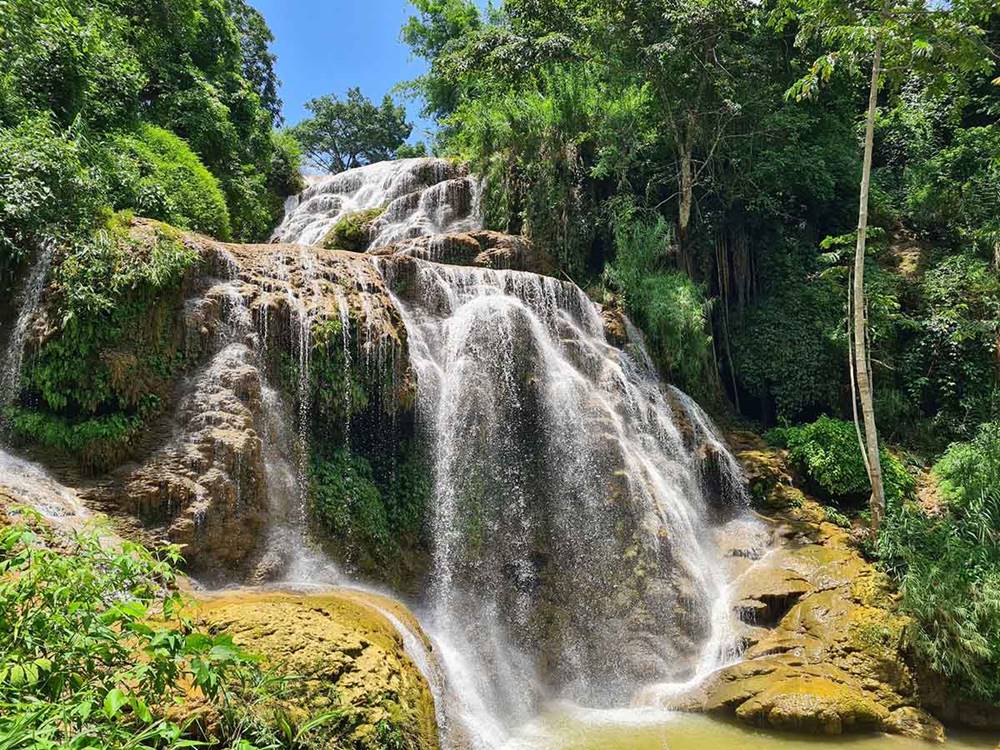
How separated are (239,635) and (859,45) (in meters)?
12.8

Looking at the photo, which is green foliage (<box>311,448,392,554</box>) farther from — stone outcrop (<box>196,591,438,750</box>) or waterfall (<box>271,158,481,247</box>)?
waterfall (<box>271,158,481,247</box>)

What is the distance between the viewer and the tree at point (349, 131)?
38.1 metres

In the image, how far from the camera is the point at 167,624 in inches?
177

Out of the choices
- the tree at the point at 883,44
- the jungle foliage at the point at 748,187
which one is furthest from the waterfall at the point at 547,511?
the jungle foliage at the point at 748,187

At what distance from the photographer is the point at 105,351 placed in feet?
24.4

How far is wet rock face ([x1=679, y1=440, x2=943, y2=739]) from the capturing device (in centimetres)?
704

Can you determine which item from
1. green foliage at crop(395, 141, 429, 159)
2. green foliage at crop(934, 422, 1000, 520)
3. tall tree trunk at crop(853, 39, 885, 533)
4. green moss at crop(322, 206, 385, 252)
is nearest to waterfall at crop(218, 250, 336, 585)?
green moss at crop(322, 206, 385, 252)

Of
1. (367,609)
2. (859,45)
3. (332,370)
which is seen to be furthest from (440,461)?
(859,45)

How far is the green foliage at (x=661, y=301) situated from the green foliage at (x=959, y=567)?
15.9ft

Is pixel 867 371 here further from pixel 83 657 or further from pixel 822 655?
pixel 83 657

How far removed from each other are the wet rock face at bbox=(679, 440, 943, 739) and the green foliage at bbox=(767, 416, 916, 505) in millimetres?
1569

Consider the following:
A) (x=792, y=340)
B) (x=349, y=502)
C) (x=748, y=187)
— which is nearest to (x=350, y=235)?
(x=349, y=502)

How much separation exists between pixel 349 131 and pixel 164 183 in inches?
1201

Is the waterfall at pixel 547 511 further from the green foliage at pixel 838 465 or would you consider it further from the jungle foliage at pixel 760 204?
the jungle foliage at pixel 760 204
